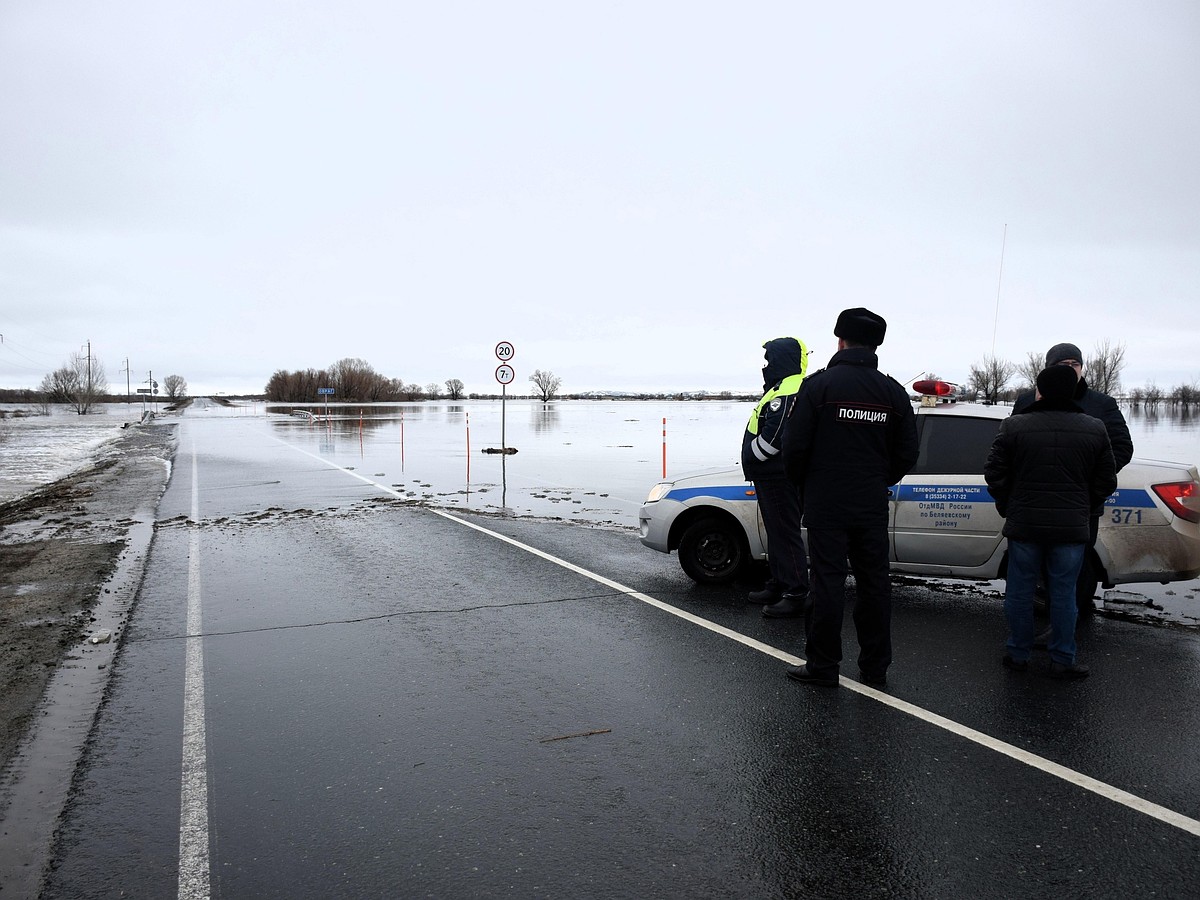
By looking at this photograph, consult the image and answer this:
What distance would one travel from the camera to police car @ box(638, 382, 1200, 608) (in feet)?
19.3

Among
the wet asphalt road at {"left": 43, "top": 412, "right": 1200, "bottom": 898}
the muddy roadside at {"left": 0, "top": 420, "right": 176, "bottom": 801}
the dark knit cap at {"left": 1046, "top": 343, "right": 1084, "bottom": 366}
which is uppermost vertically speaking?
the dark knit cap at {"left": 1046, "top": 343, "right": 1084, "bottom": 366}

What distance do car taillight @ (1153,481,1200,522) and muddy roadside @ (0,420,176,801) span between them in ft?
23.7

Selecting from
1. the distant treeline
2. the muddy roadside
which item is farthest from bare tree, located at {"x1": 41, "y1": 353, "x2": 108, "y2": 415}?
the muddy roadside

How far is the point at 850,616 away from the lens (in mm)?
6359

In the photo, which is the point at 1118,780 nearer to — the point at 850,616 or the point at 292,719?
the point at 850,616

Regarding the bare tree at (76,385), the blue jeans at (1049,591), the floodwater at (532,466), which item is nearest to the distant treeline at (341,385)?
the bare tree at (76,385)

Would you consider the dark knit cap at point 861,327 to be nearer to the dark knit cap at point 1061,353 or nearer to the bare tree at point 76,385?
the dark knit cap at point 1061,353

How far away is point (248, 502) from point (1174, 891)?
12796 millimetres

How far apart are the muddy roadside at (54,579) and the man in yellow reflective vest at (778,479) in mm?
4762

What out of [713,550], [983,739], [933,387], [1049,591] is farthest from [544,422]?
[983,739]

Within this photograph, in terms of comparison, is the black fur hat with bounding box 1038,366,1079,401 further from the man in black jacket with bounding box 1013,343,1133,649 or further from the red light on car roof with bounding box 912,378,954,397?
the red light on car roof with bounding box 912,378,954,397

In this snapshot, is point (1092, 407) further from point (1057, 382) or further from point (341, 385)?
point (341, 385)

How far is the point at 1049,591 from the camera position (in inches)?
198

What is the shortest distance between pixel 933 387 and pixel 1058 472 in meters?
1.83
